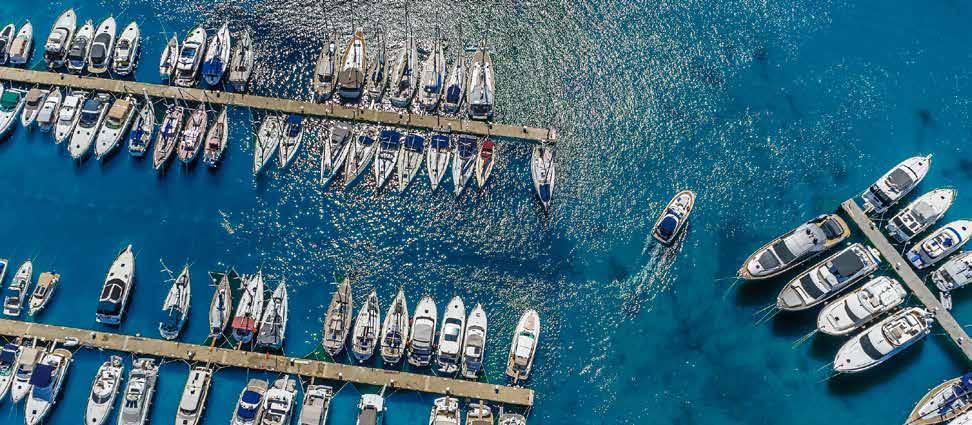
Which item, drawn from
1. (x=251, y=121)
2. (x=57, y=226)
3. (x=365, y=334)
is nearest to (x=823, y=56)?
(x=365, y=334)

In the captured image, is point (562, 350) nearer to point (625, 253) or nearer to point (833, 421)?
point (625, 253)

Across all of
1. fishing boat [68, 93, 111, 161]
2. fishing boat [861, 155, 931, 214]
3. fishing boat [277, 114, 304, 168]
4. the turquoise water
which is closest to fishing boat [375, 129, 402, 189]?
the turquoise water

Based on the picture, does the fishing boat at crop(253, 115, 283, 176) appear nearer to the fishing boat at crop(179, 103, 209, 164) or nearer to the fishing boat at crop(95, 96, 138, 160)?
the fishing boat at crop(179, 103, 209, 164)

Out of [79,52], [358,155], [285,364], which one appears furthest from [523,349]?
[79,52]

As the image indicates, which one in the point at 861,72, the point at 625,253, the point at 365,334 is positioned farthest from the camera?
the point at 861,72

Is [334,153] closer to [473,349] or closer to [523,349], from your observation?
[473,349]
